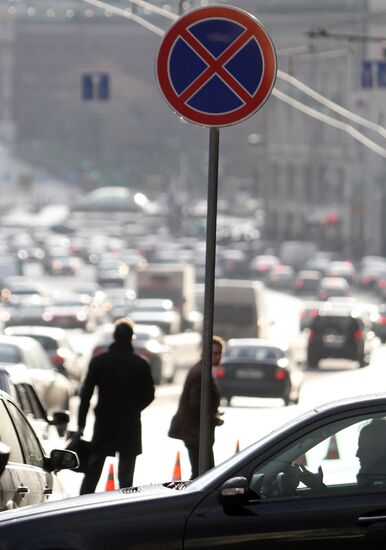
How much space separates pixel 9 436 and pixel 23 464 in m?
0.15

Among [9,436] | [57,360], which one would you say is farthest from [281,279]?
[9,436]

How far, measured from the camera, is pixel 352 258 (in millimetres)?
116938

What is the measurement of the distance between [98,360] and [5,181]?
133 metres

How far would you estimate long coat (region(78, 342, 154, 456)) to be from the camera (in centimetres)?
1218

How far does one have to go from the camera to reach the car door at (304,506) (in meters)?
6.25

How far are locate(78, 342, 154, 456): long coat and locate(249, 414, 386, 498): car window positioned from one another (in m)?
5.69

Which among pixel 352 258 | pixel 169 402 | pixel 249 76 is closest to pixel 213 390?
pixel 249 76

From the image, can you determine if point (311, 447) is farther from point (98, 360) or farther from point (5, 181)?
point (5, 181)

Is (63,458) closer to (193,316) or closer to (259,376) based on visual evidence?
(259,376)

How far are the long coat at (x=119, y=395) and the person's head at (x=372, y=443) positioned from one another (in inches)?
226

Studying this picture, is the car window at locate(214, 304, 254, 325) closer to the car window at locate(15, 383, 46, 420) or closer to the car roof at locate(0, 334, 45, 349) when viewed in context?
the car roof at locate(0, 334, 45, 349)

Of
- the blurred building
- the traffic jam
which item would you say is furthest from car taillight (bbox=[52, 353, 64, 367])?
the blurred building

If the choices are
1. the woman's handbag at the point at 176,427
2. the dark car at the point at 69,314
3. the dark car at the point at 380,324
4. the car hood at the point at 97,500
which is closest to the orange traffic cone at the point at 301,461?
the car hood at the point at 97,500

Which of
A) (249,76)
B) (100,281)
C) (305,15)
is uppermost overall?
(305,15)
